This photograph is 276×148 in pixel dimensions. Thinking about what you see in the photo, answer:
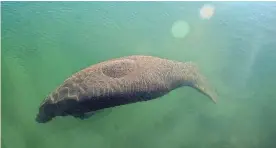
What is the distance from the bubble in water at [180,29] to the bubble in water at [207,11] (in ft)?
1.93

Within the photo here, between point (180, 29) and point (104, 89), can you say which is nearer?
point (104, 89)

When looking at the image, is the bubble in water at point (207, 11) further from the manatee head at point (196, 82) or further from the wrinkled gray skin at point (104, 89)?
the wrinkled gray skin at point (104, 89)

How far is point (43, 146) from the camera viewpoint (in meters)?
5.74

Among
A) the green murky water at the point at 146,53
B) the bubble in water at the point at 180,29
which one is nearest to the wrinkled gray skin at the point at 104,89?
the green murky water at the point at 146,53

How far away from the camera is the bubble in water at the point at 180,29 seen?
829cm

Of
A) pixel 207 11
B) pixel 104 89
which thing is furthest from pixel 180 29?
pixel 104 89

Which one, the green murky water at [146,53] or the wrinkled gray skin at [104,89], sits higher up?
the wrinkled gray skin at [104,89]

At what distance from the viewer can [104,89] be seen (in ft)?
9.41

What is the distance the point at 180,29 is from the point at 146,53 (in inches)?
98.3

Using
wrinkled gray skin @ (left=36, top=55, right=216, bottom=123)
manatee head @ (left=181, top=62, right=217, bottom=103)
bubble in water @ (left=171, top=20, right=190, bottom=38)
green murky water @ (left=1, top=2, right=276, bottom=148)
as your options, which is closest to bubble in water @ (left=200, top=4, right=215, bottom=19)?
green murky water @ (left=1, top=2, right=276, bottom=148)

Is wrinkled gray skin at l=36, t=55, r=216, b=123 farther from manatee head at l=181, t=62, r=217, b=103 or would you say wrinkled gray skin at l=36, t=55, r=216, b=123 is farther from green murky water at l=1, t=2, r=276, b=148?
manatee head at l=181, t=62, r=217, b=103

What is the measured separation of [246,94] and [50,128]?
12.1ft

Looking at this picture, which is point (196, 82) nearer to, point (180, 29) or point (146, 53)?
point (146, 53)

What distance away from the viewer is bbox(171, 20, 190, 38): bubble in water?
8.29m
